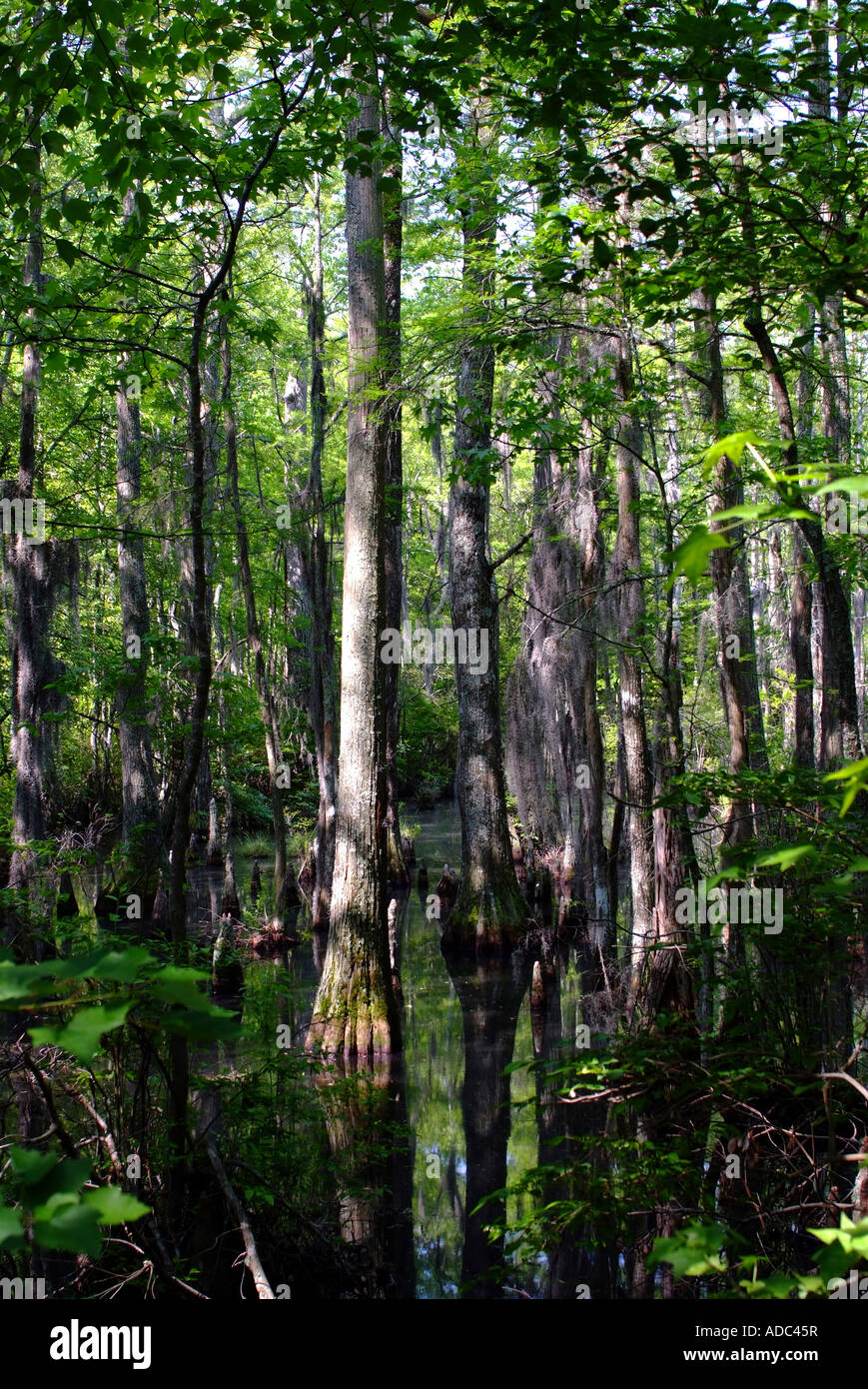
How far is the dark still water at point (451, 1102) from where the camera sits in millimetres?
4828

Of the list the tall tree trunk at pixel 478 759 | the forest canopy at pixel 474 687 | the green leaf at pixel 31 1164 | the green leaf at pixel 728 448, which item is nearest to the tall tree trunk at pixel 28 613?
the forest canopy at pixel 474 687

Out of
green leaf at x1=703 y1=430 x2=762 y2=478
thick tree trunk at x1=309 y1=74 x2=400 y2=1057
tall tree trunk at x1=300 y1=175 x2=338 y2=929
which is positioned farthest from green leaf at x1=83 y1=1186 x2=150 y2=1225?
tall tree trunk at x1=300 y1=175 x2=338 y2=929

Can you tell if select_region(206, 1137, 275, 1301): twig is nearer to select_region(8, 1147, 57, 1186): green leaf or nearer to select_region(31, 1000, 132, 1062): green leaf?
select_region(8, 1147, 57, 1186): green leaf

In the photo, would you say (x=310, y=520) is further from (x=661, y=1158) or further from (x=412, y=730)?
(x=412, y=730)

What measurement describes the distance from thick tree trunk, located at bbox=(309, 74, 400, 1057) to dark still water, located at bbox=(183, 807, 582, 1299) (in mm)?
681

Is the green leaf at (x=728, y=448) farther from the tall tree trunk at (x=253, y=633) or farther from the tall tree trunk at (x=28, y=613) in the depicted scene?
the tall tree trunk at (x=253, y=633)

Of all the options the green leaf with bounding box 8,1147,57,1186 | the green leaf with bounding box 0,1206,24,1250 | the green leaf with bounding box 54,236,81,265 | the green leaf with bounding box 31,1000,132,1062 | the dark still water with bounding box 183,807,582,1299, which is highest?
the green leaf with bounding box 54,236,81,265

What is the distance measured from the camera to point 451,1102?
7250mm

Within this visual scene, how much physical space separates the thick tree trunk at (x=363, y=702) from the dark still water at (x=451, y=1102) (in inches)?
26.8

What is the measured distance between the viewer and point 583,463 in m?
9.26

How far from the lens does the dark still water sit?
4828 mm

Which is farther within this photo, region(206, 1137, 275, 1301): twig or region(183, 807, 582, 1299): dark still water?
region(183, 807, 582, 1299): dark still water

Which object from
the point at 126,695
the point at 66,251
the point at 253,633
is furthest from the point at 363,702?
the point at 126,695

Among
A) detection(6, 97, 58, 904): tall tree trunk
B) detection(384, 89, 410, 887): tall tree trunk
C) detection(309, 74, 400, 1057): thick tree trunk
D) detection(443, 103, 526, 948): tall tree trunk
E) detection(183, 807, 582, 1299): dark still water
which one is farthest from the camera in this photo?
detection(443, 103, 526, 948): tall tree trunk
